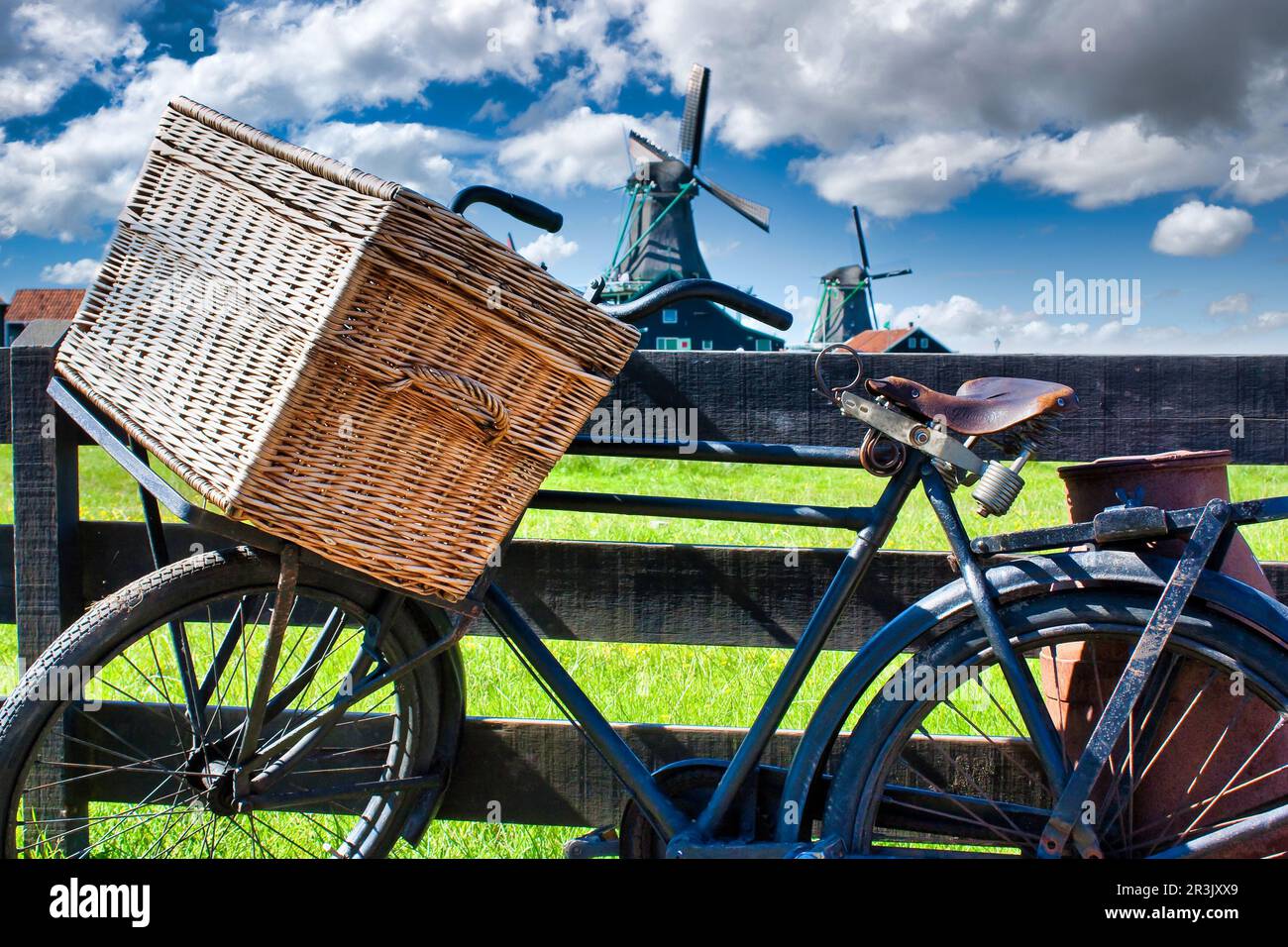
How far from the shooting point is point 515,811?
229 centimetres

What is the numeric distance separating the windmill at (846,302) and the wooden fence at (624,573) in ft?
138

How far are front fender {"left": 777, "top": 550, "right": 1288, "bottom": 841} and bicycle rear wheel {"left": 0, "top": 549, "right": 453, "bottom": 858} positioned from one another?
0.80m

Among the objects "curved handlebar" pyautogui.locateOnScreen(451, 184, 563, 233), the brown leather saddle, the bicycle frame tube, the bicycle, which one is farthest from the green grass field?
"curved handlebar" pyautogui.locateOnScreen(451, 184, 563, 233)

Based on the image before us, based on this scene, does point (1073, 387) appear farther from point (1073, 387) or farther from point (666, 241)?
point (666, 241)

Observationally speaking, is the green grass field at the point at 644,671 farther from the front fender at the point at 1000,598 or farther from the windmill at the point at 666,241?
the windmill at the point at 666,241

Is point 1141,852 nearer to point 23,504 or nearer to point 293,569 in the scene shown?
point 293,569

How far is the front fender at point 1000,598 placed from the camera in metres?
1.55

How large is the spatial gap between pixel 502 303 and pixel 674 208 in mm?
35654

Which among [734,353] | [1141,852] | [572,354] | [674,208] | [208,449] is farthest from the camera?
[674,208]

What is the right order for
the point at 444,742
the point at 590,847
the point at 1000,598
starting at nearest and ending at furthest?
the point at 1000,598, the point at 590,847, the point at 444,742

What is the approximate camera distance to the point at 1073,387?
2.12 metres

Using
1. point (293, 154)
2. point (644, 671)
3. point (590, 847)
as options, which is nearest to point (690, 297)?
point (293, 154)

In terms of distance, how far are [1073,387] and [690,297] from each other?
0.97 meters
